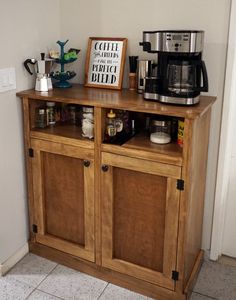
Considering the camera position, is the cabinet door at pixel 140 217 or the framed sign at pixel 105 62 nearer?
the cabinet door at pixel 140 217

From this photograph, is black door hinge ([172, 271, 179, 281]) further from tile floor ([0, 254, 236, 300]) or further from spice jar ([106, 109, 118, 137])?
spice jar ([106, 109, 118, 137])

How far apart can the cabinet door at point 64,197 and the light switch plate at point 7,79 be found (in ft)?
1.08

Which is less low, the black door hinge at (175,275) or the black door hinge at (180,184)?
the black door hinge at (180,184)

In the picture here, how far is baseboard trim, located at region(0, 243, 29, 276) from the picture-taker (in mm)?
2166

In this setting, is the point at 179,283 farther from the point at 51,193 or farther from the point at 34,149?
the point at 34,149

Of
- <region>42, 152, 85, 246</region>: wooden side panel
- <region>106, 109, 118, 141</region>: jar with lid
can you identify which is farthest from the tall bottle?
<region>42, 152, 85, 246</region>: wooden side panel

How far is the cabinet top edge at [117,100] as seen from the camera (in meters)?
1.69

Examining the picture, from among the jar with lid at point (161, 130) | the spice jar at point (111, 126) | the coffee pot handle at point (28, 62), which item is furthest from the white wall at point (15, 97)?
the jar with lid at point (161, 130)

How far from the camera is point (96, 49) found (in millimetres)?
2217

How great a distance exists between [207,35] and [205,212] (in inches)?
40.5

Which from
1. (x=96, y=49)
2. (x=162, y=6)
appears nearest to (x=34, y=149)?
(x=96, y=49)

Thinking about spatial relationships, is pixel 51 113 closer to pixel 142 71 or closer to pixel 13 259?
Result: pixel 142 71

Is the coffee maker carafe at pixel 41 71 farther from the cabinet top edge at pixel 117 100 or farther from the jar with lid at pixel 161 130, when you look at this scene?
the jar with lid at pixel 161 130

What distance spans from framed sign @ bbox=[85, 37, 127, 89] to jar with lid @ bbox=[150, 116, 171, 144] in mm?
367
